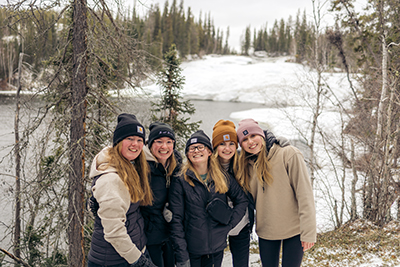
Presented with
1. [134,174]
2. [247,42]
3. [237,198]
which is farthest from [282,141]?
[247,42]

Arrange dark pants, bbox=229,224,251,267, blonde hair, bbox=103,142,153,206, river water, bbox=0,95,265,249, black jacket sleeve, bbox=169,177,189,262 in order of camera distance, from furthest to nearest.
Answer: river water, bbox=0,95,265,249
dark pants, bbox=229,224,251,267
black jacket sleeve, bbox=169,177,189,262
blonde hair, bbox=103,142,153,206

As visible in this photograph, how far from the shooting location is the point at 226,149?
2.64 m

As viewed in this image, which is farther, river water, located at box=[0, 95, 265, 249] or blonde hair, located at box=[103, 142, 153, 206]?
river water, located at box=[0, 95, 265, 249]

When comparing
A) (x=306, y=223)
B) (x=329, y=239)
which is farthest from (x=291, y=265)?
(x=329, y=239)

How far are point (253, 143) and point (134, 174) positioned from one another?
44.0 inches

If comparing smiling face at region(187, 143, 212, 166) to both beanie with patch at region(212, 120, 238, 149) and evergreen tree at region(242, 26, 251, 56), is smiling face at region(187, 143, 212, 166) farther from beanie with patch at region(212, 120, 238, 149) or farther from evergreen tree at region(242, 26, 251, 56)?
evergreen tree at region(242, 26, 251, 56)

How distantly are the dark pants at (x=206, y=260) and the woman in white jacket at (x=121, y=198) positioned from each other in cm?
43

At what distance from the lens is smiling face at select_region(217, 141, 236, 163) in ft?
8.68

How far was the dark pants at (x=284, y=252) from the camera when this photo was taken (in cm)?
260

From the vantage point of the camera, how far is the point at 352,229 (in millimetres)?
6691

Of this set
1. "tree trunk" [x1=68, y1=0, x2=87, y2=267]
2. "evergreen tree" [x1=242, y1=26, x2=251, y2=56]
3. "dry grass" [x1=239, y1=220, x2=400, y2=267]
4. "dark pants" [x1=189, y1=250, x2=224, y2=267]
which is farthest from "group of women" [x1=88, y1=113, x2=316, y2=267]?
"evergreen tree" [x1=242, y1=26, x2=251, y2=56]

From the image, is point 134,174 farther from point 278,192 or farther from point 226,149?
point 278,192

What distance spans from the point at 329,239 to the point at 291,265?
445cm

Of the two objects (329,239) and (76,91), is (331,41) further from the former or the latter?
(76,91)
